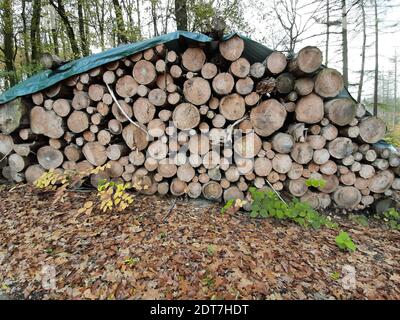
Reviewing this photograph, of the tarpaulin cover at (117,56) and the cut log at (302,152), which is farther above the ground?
the tarpaulin cover at (117,56)

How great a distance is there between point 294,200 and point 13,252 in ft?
10.0

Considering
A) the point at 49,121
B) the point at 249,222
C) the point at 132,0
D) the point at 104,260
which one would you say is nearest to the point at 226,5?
the point at 132,0

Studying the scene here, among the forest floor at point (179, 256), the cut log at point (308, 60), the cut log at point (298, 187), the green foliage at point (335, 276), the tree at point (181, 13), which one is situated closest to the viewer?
the forest floor at point (179, 256)

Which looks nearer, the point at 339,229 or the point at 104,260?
the point at 104,260

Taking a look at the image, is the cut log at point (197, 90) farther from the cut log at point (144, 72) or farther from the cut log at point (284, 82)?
the cut log at point (284, 82)

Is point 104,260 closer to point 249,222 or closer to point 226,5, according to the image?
point 249,222

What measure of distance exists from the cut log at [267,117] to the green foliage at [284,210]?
77 centimetres

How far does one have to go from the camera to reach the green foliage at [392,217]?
9.45ft

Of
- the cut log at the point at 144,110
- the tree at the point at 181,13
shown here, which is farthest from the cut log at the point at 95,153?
the tree at the point at 181,13

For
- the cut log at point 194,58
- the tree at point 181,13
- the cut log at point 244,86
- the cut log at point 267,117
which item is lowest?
the cut log at point 267,117

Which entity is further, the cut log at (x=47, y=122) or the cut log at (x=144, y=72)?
the cut log at (x=47, y=122)

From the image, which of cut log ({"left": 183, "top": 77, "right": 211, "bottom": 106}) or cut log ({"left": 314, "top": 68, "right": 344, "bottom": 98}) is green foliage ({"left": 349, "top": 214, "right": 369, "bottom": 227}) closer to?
cut log ({"left": 314, "top": 68, "right": 344, "bottom": 98})

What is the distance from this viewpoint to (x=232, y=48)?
102 inches
